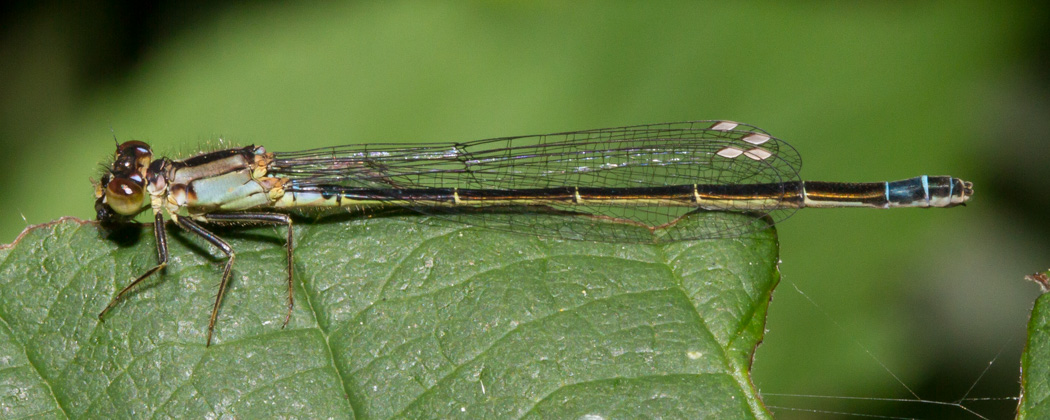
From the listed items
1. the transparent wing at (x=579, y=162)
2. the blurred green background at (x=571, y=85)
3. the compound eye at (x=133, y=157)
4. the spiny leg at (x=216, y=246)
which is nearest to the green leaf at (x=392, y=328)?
the spiny leg at (x=216, y=246)

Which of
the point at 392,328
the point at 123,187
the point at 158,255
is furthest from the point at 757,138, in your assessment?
the point at 123,187

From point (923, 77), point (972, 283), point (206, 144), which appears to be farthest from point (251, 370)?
point (972, 283)

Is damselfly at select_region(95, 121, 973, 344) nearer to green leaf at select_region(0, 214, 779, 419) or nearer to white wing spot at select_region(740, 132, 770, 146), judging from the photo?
white wing spot at select_region(740, 132, 770, 146)

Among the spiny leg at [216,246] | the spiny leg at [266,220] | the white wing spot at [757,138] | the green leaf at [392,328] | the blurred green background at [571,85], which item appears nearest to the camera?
the green leaf at [392,328]

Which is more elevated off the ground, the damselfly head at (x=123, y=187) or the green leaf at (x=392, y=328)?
the damselfly head at (x=123, y=187)

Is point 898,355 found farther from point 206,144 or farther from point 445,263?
point 206,144

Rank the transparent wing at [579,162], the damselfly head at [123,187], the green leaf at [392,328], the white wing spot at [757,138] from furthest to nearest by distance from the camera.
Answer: the white wing spot at [757,138] < the transparent wing at [579,162] < the damselfly head at [123,187] < the green leaf at [392,328]

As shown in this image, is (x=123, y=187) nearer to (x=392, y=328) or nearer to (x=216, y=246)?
(x=216, y=246)

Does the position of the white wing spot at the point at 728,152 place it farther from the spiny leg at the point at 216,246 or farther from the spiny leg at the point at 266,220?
the spiny leg at the point at 216,246
